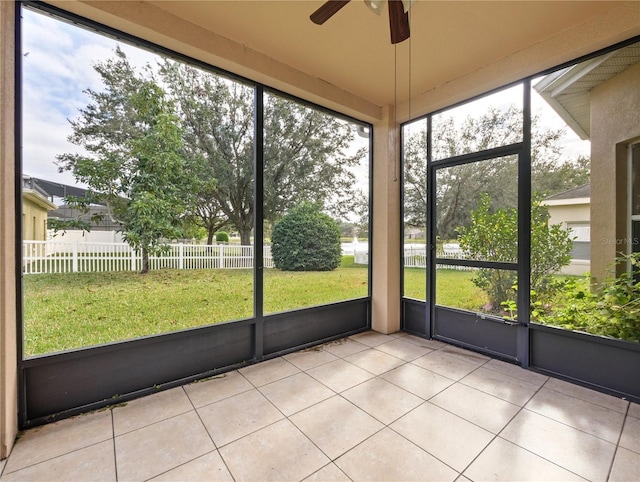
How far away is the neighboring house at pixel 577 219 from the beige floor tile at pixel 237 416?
2.83 m

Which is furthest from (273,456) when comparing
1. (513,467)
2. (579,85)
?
(579,85)

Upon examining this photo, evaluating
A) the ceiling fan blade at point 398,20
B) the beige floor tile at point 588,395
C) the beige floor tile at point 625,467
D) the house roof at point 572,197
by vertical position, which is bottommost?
the beige floor tile at point 588,395

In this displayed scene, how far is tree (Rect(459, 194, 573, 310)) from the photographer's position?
107 inches

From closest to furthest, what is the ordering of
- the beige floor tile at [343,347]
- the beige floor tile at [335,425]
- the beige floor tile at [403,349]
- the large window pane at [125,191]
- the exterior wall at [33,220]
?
the beige floor tile at [335,425], the exterior wall at [33,220], the large window pane at [125,191], the beige floor tile at [403,349], the beige floor tile at [343,347]

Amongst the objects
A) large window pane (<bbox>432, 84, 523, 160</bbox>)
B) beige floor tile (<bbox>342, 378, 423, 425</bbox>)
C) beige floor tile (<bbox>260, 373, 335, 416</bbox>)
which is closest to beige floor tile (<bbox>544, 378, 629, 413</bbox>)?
beige floor tile (<bbox>342, 378, 423, 425</bbox>)

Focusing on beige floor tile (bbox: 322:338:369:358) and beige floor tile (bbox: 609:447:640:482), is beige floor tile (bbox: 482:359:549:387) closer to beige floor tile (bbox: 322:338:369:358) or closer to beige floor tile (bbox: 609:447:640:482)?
beige floor tile (bbox: 609:447:640:482)

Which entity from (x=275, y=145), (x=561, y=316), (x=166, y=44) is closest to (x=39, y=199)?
(x=166, y=44)

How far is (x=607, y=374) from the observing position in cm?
233

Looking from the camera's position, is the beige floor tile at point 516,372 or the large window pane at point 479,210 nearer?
the beige floor tile at point 516,372

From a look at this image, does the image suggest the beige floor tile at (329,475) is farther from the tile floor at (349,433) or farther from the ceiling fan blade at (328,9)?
the ceiling fan blade at (328,9)

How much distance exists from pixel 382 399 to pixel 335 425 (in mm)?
487

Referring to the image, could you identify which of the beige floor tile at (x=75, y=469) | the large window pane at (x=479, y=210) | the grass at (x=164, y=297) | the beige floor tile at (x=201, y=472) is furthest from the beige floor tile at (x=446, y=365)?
A: the beige floor tile at (x=75, y=469)

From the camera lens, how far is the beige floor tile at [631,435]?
171cm

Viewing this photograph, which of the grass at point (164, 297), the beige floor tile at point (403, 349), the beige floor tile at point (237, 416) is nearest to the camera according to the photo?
the beige floor tile at point (237, 416)
